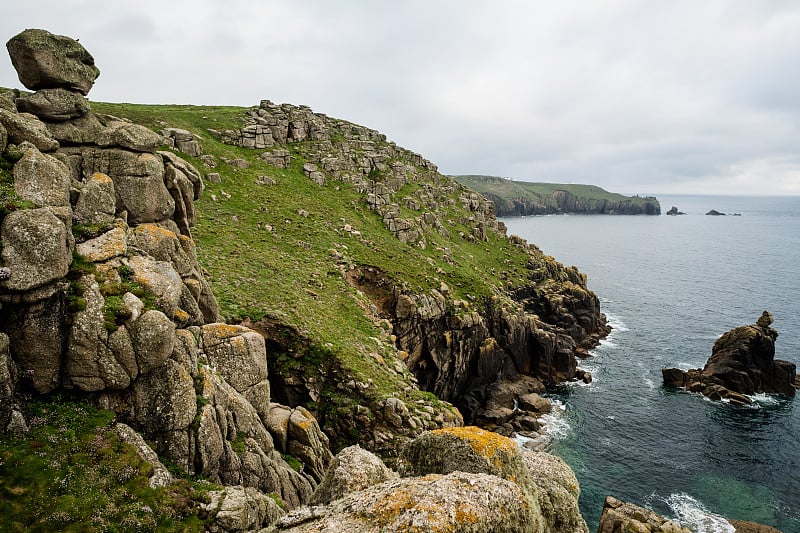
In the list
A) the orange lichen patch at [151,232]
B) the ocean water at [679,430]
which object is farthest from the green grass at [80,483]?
the ocean water at [679,430]

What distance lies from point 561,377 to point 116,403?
214 ft

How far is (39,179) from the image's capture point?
48.7 ft

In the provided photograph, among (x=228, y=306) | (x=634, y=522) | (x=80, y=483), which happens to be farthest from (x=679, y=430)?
(x=80, y=483)

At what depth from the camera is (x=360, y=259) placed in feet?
169

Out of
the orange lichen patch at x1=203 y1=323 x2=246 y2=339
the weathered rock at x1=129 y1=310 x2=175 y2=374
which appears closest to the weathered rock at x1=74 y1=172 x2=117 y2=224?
the weathered rock at x1=129 y1=310 x2=175 y2=374

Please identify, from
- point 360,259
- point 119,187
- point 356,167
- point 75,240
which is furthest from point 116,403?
point 356,167

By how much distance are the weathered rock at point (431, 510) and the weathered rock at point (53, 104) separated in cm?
2273

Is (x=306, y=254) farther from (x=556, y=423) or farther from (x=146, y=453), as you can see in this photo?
(x=556, y=423)

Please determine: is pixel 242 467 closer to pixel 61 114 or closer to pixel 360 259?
pixel 61 114

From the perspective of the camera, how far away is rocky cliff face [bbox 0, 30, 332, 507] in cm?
1295

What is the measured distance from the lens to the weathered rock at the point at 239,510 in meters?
12.7

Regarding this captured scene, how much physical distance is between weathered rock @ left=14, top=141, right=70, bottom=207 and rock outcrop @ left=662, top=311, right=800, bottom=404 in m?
77.5

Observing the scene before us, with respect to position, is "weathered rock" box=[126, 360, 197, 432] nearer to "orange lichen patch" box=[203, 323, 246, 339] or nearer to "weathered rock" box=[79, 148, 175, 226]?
"orange lichen patch" box=[203, 323, 246, 339]

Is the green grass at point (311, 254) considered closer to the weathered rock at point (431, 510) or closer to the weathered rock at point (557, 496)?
the weathered rock at point (557, 496)
